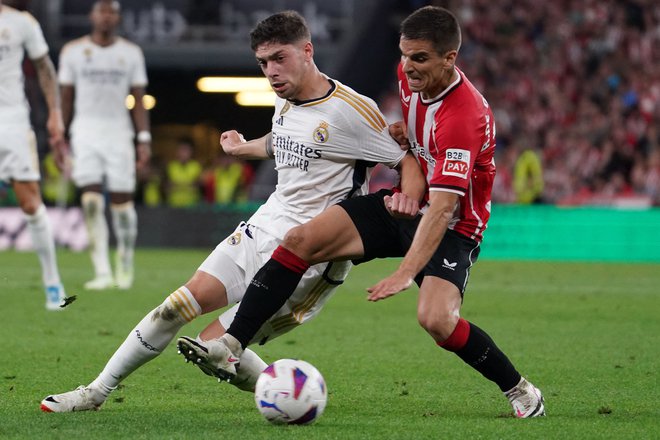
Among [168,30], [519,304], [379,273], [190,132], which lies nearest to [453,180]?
[519,304]

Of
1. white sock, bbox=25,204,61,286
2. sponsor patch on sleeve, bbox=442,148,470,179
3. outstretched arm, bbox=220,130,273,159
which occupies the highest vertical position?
sponsor patch on sleeve, bbox=442,148,470,179

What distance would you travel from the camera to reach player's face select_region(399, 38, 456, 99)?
5.49 meters

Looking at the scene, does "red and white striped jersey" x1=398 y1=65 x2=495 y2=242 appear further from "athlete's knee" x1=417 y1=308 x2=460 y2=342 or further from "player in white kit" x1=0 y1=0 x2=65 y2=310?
"player in white kit" x1=0 y1=0 x2=65 y2=310

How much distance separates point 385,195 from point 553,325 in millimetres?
4389

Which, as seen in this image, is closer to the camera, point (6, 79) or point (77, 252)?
point (6, 79)

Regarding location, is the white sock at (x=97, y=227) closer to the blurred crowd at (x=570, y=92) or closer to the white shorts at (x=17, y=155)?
the white shorts at (x=17, y=155)

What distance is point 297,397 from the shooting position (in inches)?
203

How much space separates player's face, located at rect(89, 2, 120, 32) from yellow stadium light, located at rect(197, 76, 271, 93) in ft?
48.4

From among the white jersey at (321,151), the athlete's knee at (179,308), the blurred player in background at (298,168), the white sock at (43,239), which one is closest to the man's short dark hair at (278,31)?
the blurred player in background at (298,168)

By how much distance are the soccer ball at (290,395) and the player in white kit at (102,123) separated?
7107 millimetres

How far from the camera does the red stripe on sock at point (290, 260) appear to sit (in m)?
5.55

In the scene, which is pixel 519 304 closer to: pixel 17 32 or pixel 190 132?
pixel 17 32

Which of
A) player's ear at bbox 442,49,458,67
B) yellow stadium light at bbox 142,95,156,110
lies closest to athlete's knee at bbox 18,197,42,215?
player's ear at bbox 442,49,458,67

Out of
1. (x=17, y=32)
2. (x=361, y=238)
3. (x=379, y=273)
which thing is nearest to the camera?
(x=361, y=238)
